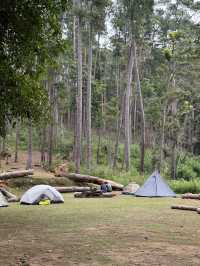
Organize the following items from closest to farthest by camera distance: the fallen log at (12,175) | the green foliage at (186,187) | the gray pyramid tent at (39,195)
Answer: the gray pyramid tent at (39,195), the fallen log at (12,175), the green foliage at (186,187)

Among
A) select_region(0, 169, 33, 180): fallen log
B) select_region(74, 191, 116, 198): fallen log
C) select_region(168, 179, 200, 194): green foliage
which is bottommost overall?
select_region(74, 191, 116, 198): fallen log

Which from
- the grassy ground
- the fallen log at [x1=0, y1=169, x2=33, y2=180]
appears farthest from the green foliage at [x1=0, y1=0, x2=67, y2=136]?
the fallen log at [x1=0, y1=169, x2=33, y2=180]

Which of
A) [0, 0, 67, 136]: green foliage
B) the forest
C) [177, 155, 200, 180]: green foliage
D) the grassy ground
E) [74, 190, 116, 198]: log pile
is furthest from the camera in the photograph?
[177, 155, 200, 180]: green foliage

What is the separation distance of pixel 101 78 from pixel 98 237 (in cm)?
4609

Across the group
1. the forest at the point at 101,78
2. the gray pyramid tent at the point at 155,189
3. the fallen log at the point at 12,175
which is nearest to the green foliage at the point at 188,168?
the forest at the point at 101,78

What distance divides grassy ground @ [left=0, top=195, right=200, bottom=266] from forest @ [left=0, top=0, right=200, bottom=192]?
7.73ft

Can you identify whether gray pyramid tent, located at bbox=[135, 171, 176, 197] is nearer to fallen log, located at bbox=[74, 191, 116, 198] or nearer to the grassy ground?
fallen log, located at bbox=[74, 191, 116, 198]

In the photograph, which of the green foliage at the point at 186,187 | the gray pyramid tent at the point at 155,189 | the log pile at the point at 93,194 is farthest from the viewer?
the green foliage at the point at 186,187

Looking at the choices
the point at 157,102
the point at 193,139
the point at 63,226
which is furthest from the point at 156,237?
the point at 193,139

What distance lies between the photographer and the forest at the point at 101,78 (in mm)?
9500

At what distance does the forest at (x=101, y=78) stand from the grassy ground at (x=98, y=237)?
2.35m

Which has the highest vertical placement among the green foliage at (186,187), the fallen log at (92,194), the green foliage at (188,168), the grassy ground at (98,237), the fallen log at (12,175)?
the green foliage at (188,168)

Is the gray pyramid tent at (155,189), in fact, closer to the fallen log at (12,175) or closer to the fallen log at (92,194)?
the fallen log at (92,194)

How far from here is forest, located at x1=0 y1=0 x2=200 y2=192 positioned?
9.50m
